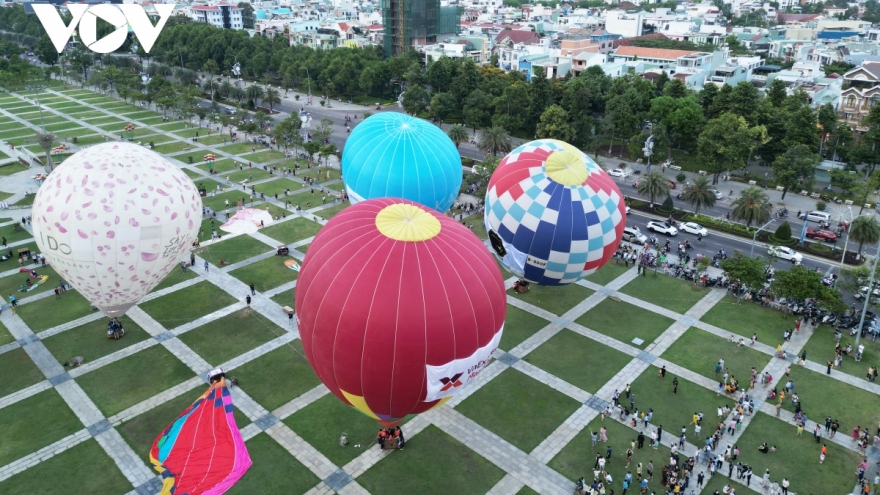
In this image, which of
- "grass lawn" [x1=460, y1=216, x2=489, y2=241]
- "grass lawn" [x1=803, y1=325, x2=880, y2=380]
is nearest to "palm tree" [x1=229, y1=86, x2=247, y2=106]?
"grass lawn" [x1=460, y1=216, x2=489, y2=241]

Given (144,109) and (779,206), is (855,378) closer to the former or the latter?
(779,206)

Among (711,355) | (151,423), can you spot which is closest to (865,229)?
(711,355)

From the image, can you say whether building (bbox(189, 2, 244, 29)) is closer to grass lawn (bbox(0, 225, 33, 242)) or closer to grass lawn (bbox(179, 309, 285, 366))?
grass lawn (bbox(0, 225, 33, 242))

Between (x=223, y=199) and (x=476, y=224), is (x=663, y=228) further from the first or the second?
(x=223, y=199)

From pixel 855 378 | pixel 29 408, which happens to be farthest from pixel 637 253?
pixel 29 408

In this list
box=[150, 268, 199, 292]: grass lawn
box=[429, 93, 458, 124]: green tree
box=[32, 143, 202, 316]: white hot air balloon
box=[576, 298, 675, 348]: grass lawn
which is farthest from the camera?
box=[429, 93, 458, 124]: green tree

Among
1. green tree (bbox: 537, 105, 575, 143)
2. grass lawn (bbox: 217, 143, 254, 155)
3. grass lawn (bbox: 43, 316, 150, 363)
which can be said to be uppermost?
green tree (bbox: 537, 105, 575, 143)

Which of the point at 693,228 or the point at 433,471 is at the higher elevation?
the point at 693,228

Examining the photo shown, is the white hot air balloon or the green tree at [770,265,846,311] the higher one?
the white hot air balloon
